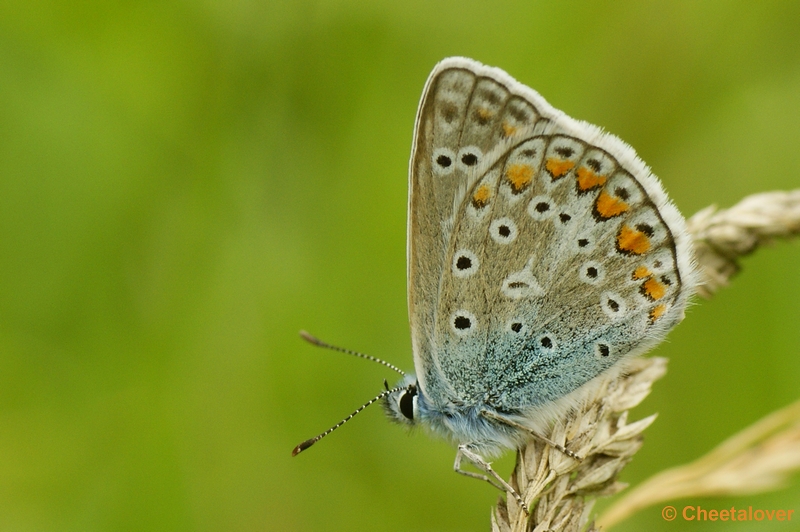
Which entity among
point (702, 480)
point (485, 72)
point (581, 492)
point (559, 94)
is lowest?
point (702, 480)

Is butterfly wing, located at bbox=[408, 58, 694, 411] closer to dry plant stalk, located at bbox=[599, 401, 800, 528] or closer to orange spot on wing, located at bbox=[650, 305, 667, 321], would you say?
orange spot on wing, located at bbox=[650, 305, 667, 321]

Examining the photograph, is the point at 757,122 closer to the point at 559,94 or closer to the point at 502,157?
the point at 559,94

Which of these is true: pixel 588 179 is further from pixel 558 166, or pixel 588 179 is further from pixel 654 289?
pixel 654 289

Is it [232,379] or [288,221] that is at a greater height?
[288,221]

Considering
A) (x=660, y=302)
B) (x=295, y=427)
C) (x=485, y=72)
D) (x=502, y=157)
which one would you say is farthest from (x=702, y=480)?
(x=295, y=427)

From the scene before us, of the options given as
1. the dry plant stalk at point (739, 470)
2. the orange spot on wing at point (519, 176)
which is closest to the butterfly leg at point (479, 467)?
the dry plant stalk at point (739, 470)

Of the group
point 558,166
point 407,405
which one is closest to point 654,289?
point 558,166

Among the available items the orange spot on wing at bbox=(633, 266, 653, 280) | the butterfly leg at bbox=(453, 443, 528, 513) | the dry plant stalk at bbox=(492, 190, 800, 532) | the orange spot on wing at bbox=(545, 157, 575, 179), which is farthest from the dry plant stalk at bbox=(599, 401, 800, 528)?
the orange spot on wing at bbox=(545, 157, 575, 179)
